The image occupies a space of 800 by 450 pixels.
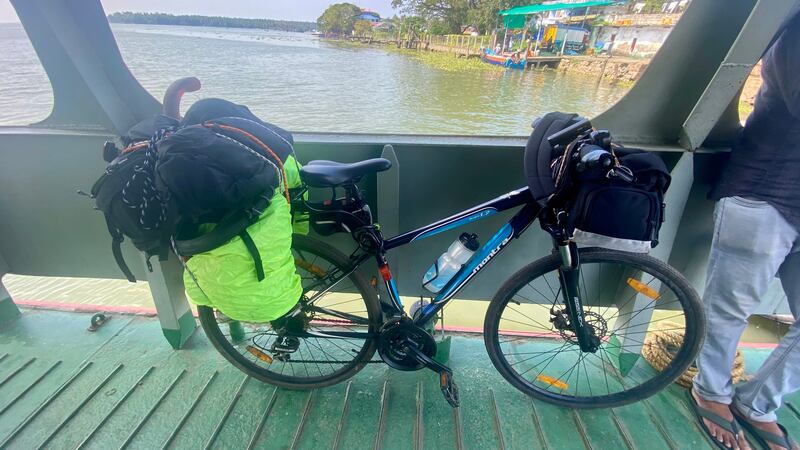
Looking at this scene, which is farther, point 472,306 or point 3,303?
point 472,306

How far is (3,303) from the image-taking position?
7.61 feet

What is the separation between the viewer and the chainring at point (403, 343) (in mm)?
1721

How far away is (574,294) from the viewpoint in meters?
1.56

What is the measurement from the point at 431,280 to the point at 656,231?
2.94 ft

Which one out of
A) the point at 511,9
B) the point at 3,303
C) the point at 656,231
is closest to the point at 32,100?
the point at 3,303

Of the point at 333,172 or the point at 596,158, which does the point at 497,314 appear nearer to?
the point at 596,158

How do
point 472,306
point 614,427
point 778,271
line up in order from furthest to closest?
point 472,306 < point 614,427 < point 778,271

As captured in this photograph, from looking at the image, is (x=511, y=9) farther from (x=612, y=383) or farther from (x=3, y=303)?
(x=3, y=303)

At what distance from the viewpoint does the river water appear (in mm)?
2035

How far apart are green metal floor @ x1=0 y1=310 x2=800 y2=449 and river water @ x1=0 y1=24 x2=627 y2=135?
4.63 feet

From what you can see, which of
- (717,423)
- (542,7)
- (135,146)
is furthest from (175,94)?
(717,423)

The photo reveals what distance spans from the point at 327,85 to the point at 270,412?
2.60 m

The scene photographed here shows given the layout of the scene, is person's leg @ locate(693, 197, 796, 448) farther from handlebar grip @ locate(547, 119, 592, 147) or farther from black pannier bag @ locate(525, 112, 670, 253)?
handlebar grip @ locate(547, 119, 592, 147)

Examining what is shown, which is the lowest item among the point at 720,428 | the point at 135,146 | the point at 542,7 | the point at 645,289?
the point at 720,428
